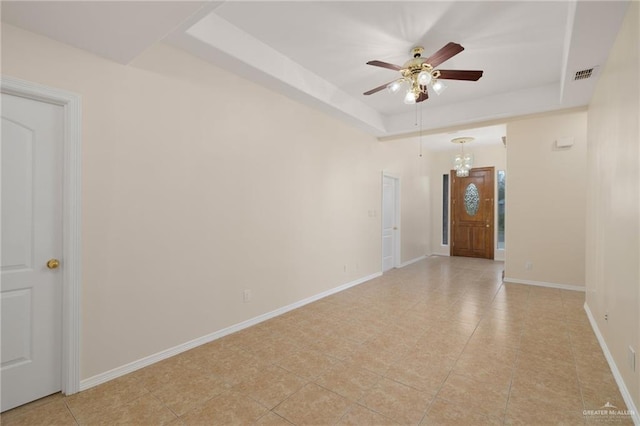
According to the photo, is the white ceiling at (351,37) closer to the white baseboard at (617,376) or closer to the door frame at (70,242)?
the door frame at (70,242)

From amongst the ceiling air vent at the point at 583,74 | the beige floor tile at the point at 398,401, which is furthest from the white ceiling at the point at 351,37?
the beige floor tile at the point at 398,401

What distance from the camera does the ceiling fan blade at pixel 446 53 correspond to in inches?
94.7

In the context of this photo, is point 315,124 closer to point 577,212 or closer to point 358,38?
point 358,38

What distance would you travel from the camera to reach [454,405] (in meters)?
2.00

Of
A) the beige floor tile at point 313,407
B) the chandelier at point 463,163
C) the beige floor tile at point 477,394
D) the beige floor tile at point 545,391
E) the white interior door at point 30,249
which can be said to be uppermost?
the chandelier at point 463,163

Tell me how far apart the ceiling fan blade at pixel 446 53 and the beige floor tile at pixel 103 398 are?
3556mm

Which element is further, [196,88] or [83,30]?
[196,88]

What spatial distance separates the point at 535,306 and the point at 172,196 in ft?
15.4

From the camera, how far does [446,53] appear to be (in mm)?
2553

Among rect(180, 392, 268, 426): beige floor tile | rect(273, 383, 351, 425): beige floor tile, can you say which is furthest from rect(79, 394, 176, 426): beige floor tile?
rect(273, 383, 351, 425): beige floor tile

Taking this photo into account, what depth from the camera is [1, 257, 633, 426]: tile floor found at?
1.91 m

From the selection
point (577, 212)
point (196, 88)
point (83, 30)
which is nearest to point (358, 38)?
point (196, 88)

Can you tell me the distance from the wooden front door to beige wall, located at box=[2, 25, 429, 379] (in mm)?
5371

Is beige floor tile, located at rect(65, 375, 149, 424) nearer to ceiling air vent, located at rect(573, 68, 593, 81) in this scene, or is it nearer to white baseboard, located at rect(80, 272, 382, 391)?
white baseboard, located at rect(80, 272, 382, 391)
